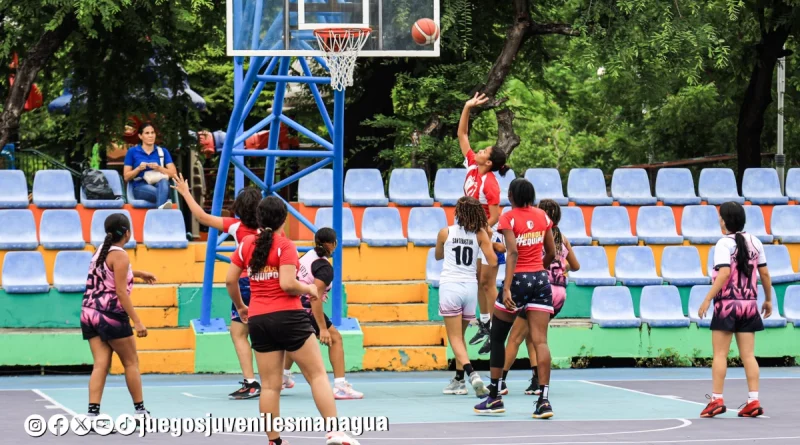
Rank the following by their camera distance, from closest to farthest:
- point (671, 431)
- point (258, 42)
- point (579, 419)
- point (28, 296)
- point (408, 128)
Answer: point (671, 431) → point (579, 419) → point (258, 42) → point (28, 296) → point (408, 128)

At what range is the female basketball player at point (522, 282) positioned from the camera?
1082cm

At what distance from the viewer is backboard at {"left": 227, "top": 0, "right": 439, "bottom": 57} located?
13.4m

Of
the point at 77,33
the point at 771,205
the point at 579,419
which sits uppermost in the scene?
the point at 77,33

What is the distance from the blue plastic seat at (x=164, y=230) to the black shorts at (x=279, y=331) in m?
7.47

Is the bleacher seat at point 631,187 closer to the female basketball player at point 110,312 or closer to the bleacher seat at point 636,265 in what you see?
the bleacher seat at point 636,265

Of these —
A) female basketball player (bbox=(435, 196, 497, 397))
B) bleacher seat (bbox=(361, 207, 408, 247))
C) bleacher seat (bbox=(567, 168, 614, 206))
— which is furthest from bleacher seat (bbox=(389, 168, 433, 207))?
female basketball player (bbox=(435, 196, 497, 397))

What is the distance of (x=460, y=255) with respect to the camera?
39.7 ft

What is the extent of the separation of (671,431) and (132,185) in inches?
367

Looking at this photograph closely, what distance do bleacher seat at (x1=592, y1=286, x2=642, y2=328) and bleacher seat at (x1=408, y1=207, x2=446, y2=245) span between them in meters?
2.43

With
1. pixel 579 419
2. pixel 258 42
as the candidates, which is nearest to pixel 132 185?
pixel 258 42

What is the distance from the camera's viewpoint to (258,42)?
43.8 feet

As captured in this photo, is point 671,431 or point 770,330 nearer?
point 671,431

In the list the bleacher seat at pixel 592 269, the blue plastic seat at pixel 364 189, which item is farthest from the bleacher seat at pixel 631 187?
the blue plastic seat at pixel 364 189

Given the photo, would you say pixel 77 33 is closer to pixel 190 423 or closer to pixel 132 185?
pixel 132 185
